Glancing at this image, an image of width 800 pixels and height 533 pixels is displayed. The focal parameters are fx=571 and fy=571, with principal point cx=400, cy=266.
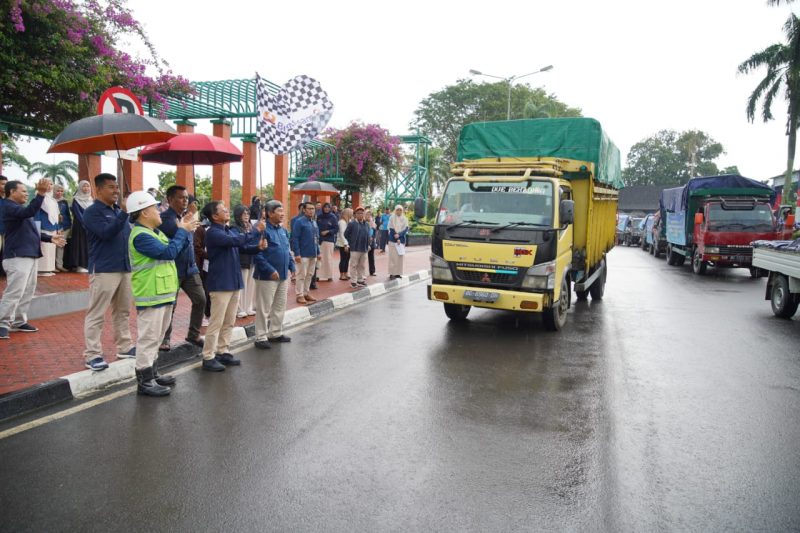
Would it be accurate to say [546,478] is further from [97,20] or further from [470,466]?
[97,20]

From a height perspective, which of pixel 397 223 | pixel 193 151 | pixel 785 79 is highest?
pixel 785 79

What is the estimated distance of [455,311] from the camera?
8.74 meters

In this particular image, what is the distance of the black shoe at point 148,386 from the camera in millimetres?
5016

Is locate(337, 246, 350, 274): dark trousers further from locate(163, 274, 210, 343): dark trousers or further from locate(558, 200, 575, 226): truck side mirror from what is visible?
locate(163, 274, 210, 343): dark trousers

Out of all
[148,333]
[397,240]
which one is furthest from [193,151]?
[397,240]

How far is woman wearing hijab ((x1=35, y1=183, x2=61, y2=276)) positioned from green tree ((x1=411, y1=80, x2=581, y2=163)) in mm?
37358

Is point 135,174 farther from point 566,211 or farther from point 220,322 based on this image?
point 566,211

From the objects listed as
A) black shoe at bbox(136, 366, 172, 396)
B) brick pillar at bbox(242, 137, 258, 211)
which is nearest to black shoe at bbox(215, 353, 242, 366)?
black shoe at bbox(136, 366, 172, 396)

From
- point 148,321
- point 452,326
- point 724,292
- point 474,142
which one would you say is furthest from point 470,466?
point 724,292

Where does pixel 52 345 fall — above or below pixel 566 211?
below

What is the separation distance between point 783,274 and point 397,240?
7509 mm

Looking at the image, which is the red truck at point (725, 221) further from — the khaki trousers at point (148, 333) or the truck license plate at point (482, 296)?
the khaki trousers at point (148, 333)

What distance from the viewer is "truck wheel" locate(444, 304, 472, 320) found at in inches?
341

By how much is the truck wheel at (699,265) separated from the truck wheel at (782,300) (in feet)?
23.3
